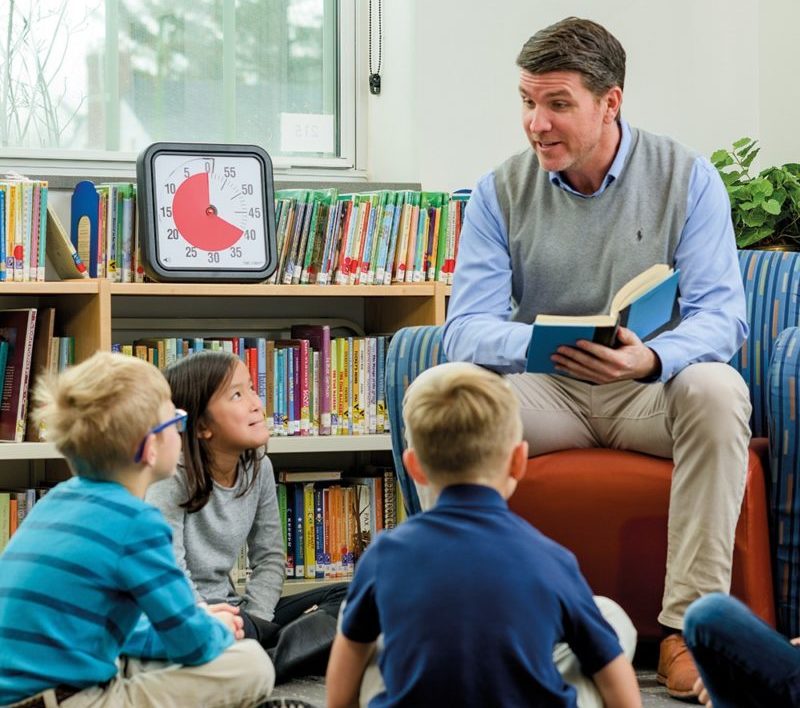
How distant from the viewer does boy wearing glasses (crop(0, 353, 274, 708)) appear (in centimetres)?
147

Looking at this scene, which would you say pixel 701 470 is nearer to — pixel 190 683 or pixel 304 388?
pixel 190 683

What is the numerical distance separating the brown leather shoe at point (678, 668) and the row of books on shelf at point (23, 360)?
1507 mm

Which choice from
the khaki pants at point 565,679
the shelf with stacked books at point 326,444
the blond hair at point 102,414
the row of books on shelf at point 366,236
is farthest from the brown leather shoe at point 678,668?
the row of books on shelf at point 366,236

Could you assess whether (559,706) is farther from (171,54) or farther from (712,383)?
(171,54)

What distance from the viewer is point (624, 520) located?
2129 millimetres

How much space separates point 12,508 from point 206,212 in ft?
2.70

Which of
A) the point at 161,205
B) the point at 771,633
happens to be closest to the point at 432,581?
the point at 771,633

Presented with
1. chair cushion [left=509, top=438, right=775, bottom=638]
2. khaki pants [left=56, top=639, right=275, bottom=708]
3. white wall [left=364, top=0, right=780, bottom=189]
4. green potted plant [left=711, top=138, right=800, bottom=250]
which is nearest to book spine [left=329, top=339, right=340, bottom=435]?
white wall [left=364, top=0, right=780, bottom=189]

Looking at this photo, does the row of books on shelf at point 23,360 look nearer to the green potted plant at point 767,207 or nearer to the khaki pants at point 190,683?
the khaki pants at point 190,683

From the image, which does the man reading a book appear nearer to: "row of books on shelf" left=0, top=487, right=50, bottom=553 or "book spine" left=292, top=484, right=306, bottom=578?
"book spine" left=292, top=484, right=306, bottom=578

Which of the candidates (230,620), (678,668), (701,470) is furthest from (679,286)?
(230,620)

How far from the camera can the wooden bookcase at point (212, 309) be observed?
283 cm

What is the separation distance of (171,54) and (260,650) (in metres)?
2.13

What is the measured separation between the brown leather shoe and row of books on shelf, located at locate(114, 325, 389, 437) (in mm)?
1244
